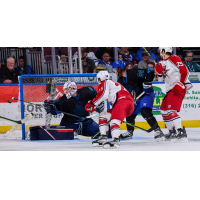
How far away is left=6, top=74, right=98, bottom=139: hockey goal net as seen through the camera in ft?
14.9

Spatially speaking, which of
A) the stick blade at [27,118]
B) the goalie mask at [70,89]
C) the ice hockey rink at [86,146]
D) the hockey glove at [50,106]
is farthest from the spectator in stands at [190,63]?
the stick blade at [27,118]

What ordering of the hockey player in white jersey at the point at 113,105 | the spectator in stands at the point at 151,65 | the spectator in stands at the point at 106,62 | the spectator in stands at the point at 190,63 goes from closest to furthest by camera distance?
the hockey player in white jersey at the point at 113,105 < the spectator in stands at the point at 151,65 < the spectator in stands at the point at 106,62 < the spectator in stands at the point at 190,63

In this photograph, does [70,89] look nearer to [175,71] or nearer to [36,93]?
[36,93]

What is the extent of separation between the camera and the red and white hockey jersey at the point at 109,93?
3457mm

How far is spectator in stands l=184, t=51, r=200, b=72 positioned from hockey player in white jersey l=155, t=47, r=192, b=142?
7.26ft

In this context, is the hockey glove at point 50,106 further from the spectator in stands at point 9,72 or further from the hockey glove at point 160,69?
the spectator in stands at point 9,72

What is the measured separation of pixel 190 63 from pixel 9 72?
3273 millimetres

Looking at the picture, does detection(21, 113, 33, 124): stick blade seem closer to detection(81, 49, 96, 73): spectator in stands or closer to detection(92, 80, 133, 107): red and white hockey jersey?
detection(92, 80, 133, 107): red and white hockey jersey

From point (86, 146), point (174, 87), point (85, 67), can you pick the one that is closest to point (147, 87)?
point (174, 87)

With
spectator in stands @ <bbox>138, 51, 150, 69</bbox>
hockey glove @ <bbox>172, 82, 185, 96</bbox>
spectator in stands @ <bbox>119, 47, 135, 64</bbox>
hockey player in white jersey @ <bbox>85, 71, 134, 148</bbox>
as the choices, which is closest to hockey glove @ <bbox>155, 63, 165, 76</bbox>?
hockey glove @ <bbox>172, 82, 185, 96</bbox>

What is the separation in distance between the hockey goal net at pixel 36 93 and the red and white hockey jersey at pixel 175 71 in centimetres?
112

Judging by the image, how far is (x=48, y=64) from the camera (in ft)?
19.9

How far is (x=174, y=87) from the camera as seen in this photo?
12.9 ft

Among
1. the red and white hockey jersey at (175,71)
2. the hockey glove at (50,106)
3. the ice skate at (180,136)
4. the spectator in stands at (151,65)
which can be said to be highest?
the spectator in stands at (151,65)
